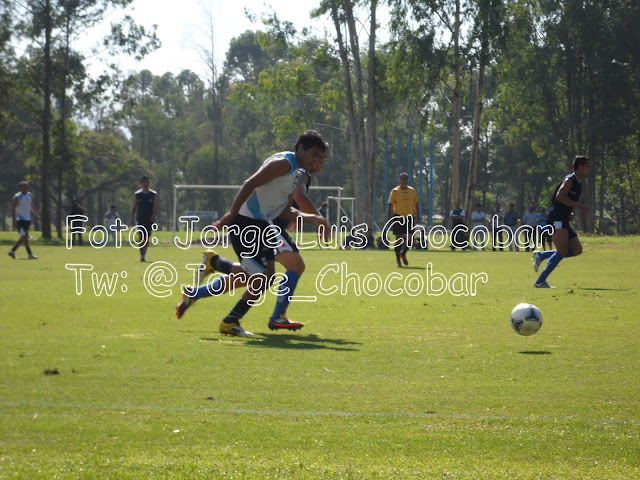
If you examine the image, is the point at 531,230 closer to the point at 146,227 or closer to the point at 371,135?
the point at 371,135

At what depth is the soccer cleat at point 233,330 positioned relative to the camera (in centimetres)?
1026

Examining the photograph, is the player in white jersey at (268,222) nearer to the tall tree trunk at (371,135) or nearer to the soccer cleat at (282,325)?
the soccer cleat at (282,325)

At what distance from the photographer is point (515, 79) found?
66.4 meters

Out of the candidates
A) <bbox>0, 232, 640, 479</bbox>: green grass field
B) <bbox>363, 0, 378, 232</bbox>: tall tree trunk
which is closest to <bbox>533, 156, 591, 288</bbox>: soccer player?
<bbox>0, 232, 640, 479</bbox>: green grass field

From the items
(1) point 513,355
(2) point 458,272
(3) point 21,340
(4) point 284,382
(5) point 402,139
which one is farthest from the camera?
(5) point 402,139

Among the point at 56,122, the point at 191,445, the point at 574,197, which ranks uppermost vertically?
the point at 56,122

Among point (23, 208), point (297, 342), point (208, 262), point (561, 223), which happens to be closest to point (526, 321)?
point (297, 342)

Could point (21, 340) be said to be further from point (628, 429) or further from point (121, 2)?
point (121, 2)

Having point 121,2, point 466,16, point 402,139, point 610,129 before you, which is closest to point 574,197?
point 466,16

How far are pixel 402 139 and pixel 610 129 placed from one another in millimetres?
38594

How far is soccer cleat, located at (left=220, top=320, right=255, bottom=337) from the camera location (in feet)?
33.7

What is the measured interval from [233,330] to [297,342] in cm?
77

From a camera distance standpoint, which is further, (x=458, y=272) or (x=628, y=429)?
(x=458, y=272)

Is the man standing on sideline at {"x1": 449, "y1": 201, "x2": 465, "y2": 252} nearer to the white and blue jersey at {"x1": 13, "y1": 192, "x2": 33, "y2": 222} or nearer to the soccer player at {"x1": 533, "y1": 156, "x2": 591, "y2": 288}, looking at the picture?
the white and blue jersey at {"x1": 13, "y1": 192, "x2": 33, "y2": 222}
